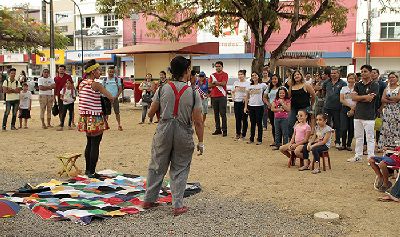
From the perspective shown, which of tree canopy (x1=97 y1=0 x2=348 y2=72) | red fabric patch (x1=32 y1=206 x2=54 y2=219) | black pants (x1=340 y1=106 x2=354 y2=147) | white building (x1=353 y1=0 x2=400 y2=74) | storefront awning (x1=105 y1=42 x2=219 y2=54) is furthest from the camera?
white building (x1=353 y1=0 x2=400 y2=74)

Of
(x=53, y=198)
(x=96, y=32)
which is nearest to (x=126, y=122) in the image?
(x=53, y=198)

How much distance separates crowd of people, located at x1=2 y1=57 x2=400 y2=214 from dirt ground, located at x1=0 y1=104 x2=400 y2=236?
15.8 inches

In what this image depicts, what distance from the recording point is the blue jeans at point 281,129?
10062 millimetres

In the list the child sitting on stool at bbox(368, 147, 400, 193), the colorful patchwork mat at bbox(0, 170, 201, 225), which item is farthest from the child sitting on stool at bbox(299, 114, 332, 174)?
the colorful patchwork mat at bbox(0, 170, 201, 225)

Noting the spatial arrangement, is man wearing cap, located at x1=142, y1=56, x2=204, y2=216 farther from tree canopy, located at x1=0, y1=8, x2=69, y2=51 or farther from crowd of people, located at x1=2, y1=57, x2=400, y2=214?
tree canopy, located at x1=0, y1=8, x2=69, y2=51

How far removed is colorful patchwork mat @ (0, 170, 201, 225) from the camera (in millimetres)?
5547

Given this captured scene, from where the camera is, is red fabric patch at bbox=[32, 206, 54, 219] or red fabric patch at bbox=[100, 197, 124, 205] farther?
red fabric patch at bbox=[100, 197, 124, 205]

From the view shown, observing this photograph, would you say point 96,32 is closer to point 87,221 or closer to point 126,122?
point 126,122

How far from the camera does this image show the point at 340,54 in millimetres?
40906

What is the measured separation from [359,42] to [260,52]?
25877mm

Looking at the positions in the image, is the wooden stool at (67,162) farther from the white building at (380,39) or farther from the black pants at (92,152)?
the white building at (380,39)

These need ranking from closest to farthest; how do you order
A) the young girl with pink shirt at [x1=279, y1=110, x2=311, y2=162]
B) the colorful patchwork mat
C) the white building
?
1. the colorful patchwork mat
2. the young girl with pink shirt at [x1=279, y1=110, x2=311, y2=162]
3. the white building

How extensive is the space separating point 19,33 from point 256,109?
772 inches

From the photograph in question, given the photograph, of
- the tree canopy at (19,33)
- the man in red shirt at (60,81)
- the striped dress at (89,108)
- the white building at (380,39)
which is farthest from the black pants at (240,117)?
the white building at (380,39)
